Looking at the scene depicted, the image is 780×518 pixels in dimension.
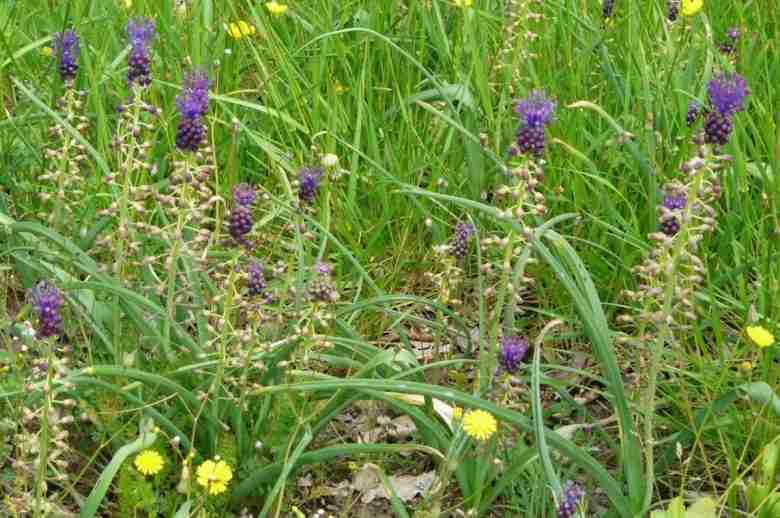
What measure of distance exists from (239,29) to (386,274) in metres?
1.15

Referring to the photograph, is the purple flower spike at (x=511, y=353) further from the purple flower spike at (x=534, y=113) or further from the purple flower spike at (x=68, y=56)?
the purple flower spike at (x=68, y=56)

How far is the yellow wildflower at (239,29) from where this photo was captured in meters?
4.09

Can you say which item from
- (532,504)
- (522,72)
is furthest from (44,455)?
(522,72)

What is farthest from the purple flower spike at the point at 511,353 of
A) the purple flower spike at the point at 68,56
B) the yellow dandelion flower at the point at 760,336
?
the purple flower spike at the point at 68,56

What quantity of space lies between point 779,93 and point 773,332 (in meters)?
1.32

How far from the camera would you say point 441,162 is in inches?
150

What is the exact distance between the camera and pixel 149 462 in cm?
262

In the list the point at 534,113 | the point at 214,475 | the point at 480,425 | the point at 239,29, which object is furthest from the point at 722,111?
the point at 239,29

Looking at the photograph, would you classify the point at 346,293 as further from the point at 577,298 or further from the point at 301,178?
the point at 577,298

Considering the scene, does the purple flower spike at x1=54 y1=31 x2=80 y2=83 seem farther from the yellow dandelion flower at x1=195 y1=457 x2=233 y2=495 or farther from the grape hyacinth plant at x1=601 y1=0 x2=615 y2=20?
the grape hyacinth plant at x1=601 y1=0 x2=615 y2=20

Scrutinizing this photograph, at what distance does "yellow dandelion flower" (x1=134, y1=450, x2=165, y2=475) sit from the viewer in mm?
2614

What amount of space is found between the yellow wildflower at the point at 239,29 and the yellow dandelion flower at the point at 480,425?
2.01 meters

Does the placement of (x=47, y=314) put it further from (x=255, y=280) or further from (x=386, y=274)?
(x=386, y=274)

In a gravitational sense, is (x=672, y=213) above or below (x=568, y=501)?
above
